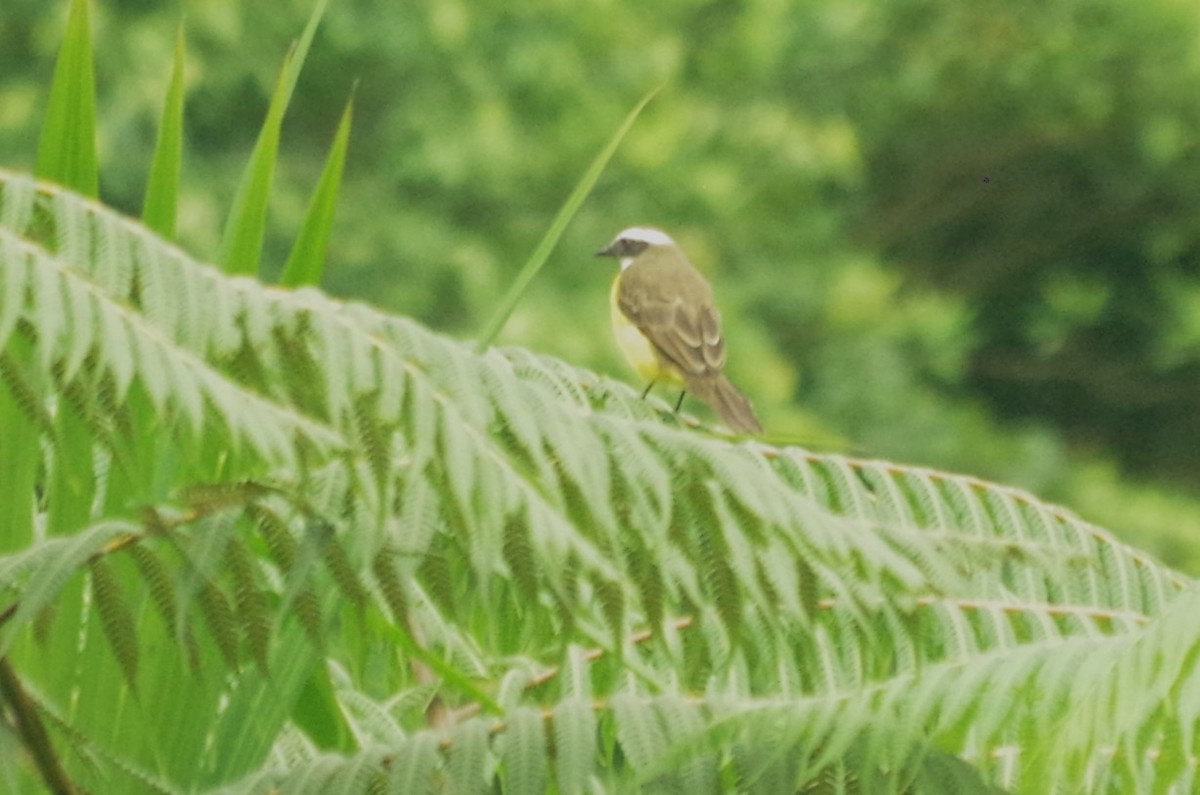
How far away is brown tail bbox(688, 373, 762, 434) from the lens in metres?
3.88

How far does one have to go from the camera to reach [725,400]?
393 cm

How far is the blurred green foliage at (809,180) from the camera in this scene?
364 inches

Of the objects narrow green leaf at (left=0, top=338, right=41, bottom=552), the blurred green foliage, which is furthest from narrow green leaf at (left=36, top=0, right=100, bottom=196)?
the blurred green foliage

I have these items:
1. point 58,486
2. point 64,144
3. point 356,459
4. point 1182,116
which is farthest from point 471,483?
point 1182,116

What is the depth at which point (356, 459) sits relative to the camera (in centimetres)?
125

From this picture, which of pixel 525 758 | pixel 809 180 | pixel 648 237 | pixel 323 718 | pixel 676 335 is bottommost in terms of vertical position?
pixel 323 718

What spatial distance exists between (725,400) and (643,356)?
0.89 feet

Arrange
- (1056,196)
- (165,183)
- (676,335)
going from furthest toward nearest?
(1056,196), (676,335), (165,183)

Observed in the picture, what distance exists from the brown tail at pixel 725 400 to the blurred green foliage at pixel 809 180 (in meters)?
3.87

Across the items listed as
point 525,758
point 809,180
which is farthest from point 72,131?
point 809,180

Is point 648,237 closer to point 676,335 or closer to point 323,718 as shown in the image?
point 676,335

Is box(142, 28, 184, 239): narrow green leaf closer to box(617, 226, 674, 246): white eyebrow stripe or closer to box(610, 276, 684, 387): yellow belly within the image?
box(610, 276, 684, 387): yellow belly

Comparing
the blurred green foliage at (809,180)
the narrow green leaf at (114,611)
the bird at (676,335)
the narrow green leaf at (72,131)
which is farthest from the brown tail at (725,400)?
the blurred green foliage at (809,180)

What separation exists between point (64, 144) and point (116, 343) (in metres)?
0.62
